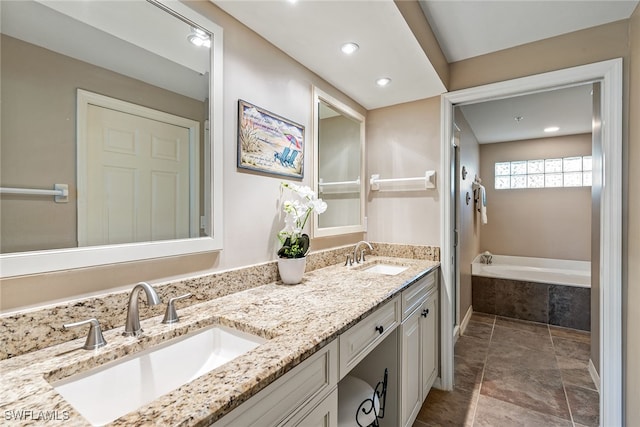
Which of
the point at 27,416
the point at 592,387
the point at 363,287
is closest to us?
the point at 27,416

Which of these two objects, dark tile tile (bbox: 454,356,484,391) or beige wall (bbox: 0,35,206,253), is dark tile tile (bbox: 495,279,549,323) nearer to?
dark tile tile (bbox: 454,356,484,391)

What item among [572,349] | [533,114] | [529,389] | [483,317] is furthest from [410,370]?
[533,114]

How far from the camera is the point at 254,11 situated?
1.27 meters

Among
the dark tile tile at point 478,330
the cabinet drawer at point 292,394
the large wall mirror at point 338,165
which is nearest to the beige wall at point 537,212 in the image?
the dark tile tile at point 478,330

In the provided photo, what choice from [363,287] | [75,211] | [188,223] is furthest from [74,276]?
[363,287]

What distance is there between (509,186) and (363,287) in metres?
4.23

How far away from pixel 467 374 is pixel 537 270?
8.68 feet

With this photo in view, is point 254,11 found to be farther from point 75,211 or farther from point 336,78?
point 75,211

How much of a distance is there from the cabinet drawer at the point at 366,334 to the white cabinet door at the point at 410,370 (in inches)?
6.1

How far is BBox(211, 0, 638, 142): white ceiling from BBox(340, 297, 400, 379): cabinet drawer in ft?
4.21

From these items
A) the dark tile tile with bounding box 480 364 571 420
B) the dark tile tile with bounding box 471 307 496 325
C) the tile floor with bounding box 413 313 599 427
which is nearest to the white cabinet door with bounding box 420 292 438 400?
the tile floor with bounding box 413 313 599 427

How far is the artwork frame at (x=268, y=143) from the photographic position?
1354 millimetres

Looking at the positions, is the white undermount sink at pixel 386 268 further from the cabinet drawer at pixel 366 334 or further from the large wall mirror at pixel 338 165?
the cabinet drawer at pixel 366 334

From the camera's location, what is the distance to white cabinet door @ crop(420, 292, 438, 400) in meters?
1.78
